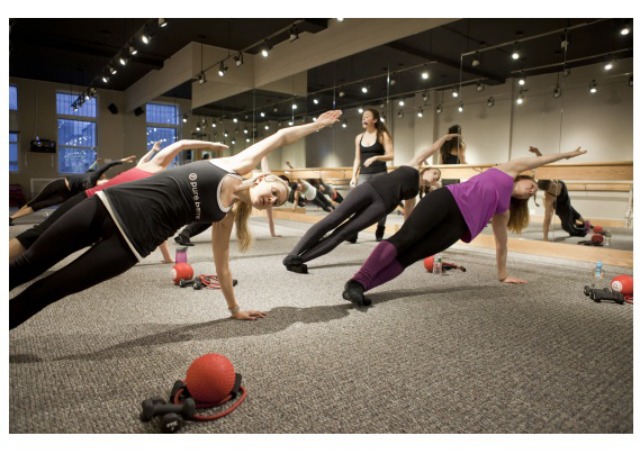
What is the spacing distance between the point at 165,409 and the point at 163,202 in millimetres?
734

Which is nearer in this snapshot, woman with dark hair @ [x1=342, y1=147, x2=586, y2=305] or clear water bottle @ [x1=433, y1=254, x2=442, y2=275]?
woman with dark hair @ [x1=342, y1=147, x2=586, y2=305]

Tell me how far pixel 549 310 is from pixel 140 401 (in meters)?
2.26

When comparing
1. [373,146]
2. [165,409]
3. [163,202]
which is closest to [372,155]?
[373,146]

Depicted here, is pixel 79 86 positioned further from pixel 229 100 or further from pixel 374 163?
pixel 374 163

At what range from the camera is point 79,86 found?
13375 mm

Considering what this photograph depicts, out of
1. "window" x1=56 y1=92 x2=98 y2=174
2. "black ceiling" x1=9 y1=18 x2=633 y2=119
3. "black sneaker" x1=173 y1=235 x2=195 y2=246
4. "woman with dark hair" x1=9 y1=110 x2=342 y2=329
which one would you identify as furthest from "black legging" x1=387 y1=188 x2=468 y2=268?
"window" x1=56 y1=92 x2=98 y2=174

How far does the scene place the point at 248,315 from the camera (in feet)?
7.39

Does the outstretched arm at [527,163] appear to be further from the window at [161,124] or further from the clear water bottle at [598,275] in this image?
the window at [161,124]

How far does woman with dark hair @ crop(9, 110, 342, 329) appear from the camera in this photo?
1471mm

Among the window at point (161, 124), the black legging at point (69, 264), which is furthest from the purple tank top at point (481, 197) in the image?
the window at point (161, 124)

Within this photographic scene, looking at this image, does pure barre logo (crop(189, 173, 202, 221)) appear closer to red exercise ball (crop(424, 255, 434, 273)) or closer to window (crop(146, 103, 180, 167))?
red exercise ball (crop(424, 255, 434, 273))

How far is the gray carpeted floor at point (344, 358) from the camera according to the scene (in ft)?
4.21

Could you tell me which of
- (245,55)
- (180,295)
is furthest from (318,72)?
(180,295)

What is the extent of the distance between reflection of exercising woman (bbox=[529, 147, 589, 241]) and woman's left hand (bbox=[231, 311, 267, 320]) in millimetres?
4052
